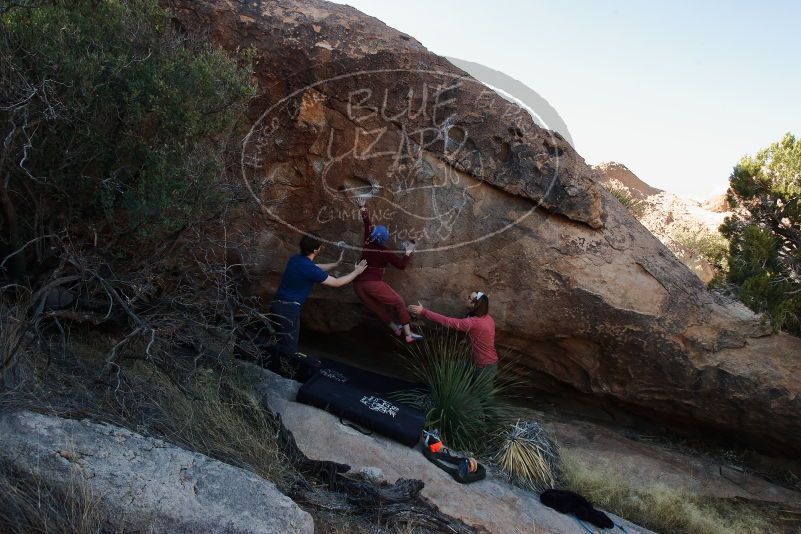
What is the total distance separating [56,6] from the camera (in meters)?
5.86

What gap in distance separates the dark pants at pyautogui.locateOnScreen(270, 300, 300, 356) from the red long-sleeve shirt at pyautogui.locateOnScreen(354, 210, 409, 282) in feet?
3.28

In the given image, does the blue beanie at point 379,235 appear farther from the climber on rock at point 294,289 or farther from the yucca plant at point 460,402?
the yucca plant at point 460,402

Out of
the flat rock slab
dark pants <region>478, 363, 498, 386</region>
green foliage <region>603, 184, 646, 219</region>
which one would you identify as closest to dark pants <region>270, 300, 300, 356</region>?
the flat rock slab

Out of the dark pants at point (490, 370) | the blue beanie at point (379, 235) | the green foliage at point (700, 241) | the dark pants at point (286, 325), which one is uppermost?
the green foliage at point (700, 241)

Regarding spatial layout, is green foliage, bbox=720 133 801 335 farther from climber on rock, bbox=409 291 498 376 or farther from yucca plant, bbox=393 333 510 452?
yucca plant, bbox=393 333 510 452

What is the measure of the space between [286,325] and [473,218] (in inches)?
96.8

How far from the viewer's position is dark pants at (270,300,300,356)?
24.1 ft

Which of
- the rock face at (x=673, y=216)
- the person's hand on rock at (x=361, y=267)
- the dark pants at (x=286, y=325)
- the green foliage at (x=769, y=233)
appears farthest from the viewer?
the rock face at (x=673, y=216)

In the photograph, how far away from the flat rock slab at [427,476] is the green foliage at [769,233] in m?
3.31

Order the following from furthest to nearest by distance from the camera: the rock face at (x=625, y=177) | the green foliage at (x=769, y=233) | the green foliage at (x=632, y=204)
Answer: the rock face at (x=625, y=177) < the green foliage at (x=632, y=204) < the green foliage at (x=769, y=233)

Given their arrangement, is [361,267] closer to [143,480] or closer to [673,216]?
[143,480]

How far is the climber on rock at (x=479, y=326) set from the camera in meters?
8.03

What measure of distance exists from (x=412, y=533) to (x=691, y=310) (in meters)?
4.86

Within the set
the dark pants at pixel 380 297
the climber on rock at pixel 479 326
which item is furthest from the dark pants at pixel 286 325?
the climber on rock at pixel 479 326
